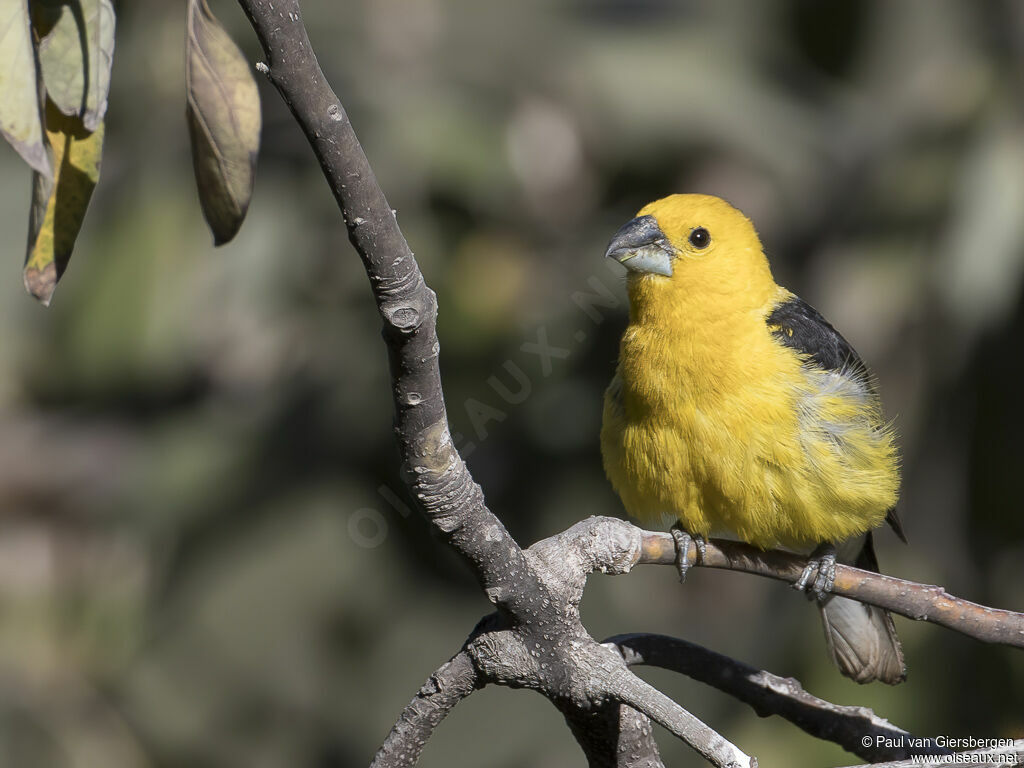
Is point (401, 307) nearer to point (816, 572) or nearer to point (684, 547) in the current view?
point (684, 547)

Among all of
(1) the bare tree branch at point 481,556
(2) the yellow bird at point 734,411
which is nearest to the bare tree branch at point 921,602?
(1) the bare tree branch at point 481,556

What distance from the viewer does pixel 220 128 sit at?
1.51 m

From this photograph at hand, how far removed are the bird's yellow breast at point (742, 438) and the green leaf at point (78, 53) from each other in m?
1.91

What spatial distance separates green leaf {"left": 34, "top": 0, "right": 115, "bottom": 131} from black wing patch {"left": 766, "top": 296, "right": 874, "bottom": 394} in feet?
7.14

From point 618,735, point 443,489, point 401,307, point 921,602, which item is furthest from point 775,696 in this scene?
point 401,307

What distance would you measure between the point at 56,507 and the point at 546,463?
8.60 feet

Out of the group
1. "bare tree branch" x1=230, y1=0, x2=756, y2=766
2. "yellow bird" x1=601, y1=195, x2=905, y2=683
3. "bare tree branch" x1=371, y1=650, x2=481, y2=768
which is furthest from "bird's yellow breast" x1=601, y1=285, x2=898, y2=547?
"bare tree branch" x1=371, y1=650, x2=481, y2=768

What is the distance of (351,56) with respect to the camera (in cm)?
510

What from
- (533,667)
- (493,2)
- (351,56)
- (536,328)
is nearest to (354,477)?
(536,328)

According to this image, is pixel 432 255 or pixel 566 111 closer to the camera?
pixel 432 255

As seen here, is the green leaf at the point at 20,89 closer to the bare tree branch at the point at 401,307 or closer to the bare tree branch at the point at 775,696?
the bare tree branch at the point at 401,307

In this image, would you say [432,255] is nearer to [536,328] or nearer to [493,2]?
[536,328]

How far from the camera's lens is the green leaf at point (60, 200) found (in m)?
1.49

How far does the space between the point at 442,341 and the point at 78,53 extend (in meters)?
3.13
